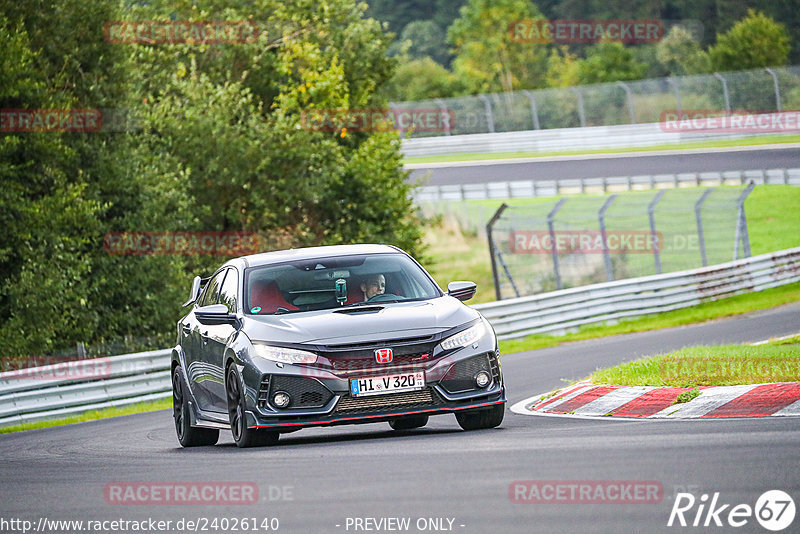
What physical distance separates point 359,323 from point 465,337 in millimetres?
799

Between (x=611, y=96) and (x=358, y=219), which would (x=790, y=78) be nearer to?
(x=611, y=96)

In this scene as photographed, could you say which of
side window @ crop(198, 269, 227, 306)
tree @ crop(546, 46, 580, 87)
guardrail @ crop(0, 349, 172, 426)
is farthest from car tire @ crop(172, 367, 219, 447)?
tree @ crop(546, 46, 580, 87)

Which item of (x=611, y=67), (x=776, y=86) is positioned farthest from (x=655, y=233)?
(x=611, y=67)

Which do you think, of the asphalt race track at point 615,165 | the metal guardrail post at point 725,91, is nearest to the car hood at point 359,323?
the asphalt race track at point 615,165

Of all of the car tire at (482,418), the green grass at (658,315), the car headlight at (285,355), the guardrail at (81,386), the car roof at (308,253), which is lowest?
A: the green grass at (658,315)

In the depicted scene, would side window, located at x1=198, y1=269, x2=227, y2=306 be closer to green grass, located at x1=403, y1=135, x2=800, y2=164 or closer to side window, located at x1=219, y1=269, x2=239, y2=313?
side window, located at x1=219, y1=269, x2=239, y2=313

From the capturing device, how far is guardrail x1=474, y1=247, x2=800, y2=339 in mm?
25297

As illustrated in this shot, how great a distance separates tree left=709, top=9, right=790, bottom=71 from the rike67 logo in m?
69.5

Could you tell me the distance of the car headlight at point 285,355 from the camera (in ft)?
31.5

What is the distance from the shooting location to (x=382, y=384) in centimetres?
957

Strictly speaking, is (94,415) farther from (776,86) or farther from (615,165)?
(776,86)

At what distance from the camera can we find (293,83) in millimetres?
36250

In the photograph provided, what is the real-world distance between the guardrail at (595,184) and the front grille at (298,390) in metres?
31.8

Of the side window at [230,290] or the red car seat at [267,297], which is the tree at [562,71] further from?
the red car seat at [267,297]
